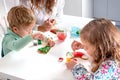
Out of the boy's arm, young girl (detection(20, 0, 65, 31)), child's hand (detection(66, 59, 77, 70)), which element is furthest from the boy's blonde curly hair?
child's hand (detection(66, 59, 77, 70))

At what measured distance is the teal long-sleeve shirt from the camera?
1168mm

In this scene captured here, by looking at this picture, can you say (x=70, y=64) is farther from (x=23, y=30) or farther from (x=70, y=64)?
(x=23, y=30)

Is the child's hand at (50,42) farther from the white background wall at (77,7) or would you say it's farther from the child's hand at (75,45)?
the white background wall at (77,7)

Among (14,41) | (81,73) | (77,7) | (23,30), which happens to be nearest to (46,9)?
(23,30)

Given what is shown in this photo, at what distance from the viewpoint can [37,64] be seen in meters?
1.07

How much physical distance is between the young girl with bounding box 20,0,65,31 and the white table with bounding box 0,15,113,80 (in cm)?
33

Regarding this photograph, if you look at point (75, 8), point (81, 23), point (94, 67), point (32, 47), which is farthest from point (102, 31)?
point (75, 8)

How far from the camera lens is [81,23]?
150cm

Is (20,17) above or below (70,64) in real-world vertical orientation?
above

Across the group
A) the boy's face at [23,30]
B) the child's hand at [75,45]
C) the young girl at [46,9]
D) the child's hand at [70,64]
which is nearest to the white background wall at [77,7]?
the young girl at [46,9]

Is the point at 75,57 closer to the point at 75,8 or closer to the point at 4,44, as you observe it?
the point at 4,44

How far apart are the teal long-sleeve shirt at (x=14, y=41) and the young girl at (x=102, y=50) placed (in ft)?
1.06

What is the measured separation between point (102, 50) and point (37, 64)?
31 centimetres

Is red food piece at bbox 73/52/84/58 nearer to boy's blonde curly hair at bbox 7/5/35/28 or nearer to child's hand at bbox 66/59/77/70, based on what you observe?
child's hand at bbox 66/59/77/70
